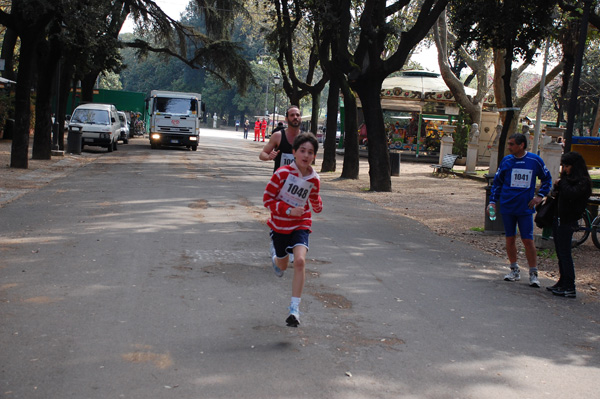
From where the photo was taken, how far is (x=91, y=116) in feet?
104

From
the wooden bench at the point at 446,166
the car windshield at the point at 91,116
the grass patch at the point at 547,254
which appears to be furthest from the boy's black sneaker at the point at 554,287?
the car windshield at the point at 91,116

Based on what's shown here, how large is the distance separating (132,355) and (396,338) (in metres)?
2.14

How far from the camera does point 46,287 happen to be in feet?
22.6

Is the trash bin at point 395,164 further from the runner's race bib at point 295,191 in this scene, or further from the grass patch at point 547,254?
the runner's race bib at point 295,191

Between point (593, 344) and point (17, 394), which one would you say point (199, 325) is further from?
point (593, 344)

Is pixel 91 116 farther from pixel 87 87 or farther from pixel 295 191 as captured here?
pixel 295 191

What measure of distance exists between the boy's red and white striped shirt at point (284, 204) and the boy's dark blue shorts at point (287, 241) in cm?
4

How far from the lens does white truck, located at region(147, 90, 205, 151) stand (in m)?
35.2

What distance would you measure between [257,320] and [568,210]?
421 cm

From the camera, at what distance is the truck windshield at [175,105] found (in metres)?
35.2

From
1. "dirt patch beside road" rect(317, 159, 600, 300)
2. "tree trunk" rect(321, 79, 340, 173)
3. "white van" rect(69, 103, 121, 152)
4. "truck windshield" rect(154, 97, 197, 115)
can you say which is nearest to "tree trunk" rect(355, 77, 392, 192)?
"dirt patch beside road" rect(317, 159, 600, 300)

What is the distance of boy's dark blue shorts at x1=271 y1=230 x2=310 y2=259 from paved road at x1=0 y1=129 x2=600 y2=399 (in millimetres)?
569

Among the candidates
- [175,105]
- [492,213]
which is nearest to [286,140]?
[492,213]

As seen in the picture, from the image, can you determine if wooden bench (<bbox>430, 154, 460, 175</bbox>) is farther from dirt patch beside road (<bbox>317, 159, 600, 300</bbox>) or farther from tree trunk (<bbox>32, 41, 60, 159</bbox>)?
tree trunk (<bbox>32, 41, 60, 159</bbox>)
